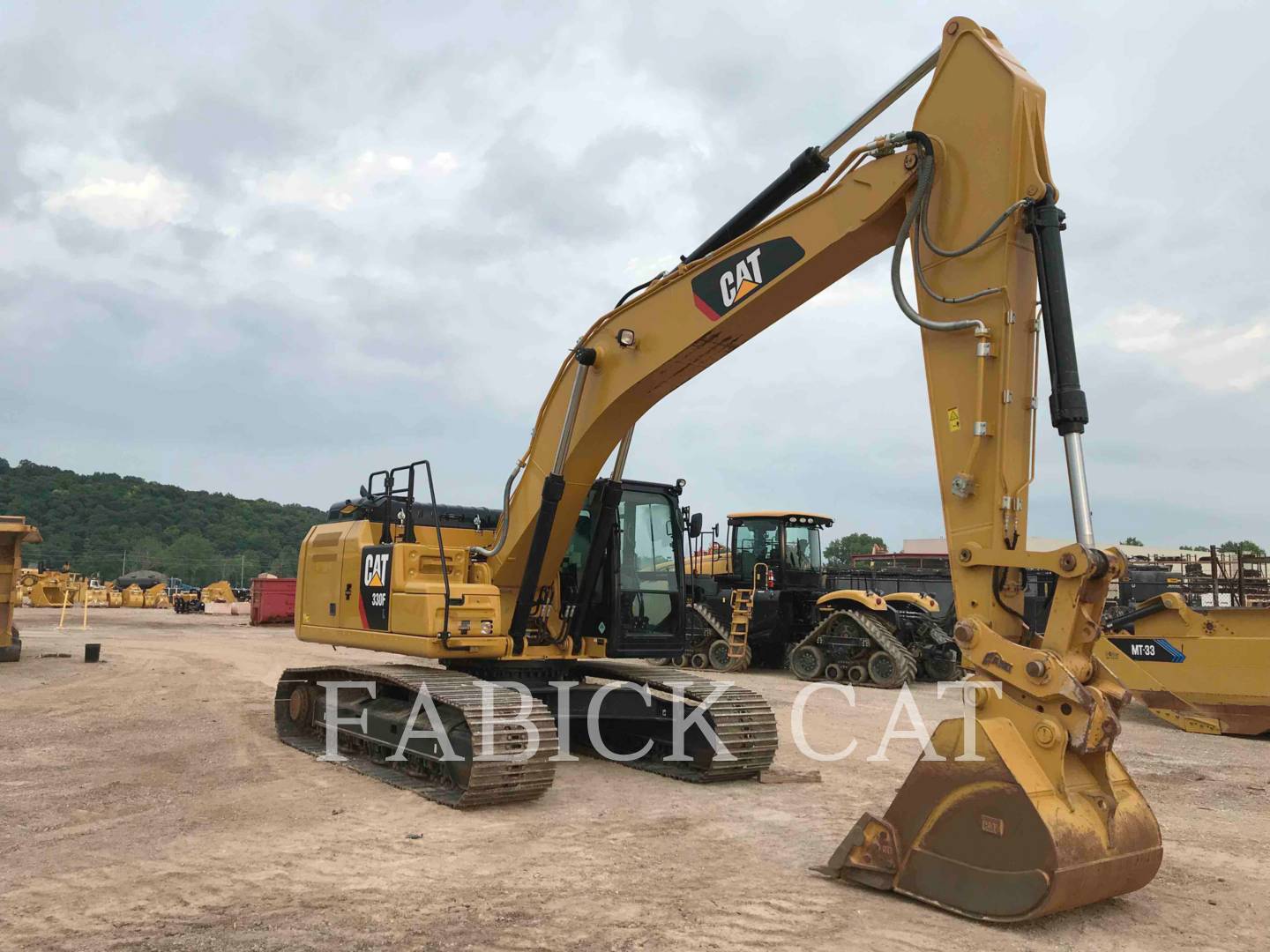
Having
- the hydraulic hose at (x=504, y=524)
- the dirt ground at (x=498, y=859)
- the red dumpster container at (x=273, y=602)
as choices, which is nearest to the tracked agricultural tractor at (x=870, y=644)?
the dirt ground at (x=498, y=859)

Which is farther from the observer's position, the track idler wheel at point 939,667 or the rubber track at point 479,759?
the track idler wheel at point 939,667

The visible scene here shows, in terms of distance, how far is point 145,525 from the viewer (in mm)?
90688

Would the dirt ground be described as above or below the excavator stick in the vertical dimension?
below

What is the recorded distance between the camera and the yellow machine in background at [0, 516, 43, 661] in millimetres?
16094

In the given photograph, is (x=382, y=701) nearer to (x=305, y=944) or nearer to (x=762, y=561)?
(x=305, y=944)

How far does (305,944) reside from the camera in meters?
4.29

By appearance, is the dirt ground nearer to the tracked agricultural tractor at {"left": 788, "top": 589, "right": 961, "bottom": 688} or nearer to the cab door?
the cab door

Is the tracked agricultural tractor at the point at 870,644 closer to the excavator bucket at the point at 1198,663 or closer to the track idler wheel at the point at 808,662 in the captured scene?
the track idler wheel at the point at 808,662

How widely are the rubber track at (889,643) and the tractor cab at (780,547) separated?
80.1 inches

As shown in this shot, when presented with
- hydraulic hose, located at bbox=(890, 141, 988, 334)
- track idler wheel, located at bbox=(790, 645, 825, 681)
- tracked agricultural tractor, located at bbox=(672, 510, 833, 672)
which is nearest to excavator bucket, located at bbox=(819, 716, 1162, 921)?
hydraulic hose, located at bbox=(890, 141, 988, 334)

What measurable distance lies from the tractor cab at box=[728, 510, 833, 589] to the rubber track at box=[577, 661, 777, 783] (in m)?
9.83

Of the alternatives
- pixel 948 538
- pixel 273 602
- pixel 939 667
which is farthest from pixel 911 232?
pixel 273 602

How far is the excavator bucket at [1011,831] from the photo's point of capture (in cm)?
436

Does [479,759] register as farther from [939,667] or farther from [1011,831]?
[939,667]
